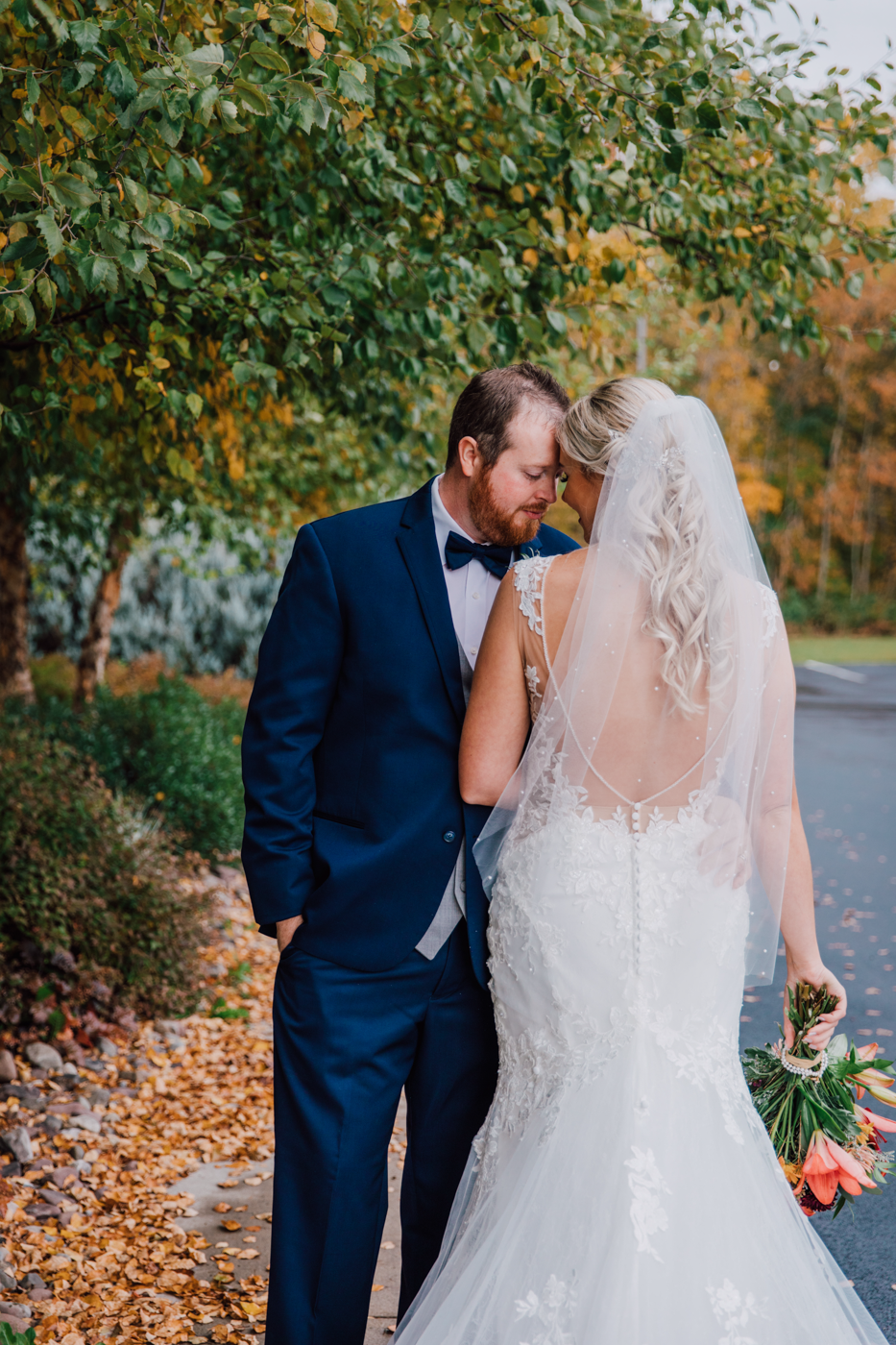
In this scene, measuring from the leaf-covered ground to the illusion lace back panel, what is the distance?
1.22 metres

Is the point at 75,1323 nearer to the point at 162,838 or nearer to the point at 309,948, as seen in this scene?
the point at 309,948

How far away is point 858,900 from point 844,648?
22032mm

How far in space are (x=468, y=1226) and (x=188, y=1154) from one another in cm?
210

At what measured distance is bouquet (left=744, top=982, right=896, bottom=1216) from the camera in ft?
7.55

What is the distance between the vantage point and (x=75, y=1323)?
2918 millimetres

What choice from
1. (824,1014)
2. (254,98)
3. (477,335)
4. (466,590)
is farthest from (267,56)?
(824,1014)

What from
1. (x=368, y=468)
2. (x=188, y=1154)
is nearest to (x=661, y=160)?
(x=188, y=1154)

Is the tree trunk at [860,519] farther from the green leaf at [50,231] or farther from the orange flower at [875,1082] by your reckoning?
the green leaf at [50,231]

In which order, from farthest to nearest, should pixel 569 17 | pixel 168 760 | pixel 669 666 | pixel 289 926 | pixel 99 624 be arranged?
pixel 99 624, pixel 168 760, pixel 569 17, pixel 289 926, pixel 669 666

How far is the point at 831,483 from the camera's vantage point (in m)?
33.3

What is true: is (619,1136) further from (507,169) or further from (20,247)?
(507,169)

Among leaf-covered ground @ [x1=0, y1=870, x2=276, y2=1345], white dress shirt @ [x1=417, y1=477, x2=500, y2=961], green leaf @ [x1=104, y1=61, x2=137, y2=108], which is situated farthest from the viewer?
leaf-covered ground @ [x1=0, y1=870, x2=276, y2=1345]

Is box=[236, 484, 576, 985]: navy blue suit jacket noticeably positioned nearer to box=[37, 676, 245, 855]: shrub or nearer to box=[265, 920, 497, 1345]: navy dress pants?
box=[265, 920, 497, 1345]: navy dress pants

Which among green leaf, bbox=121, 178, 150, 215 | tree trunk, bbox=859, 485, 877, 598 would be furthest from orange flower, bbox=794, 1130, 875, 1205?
tree trunk, bbox=859, 485, 877, 598
